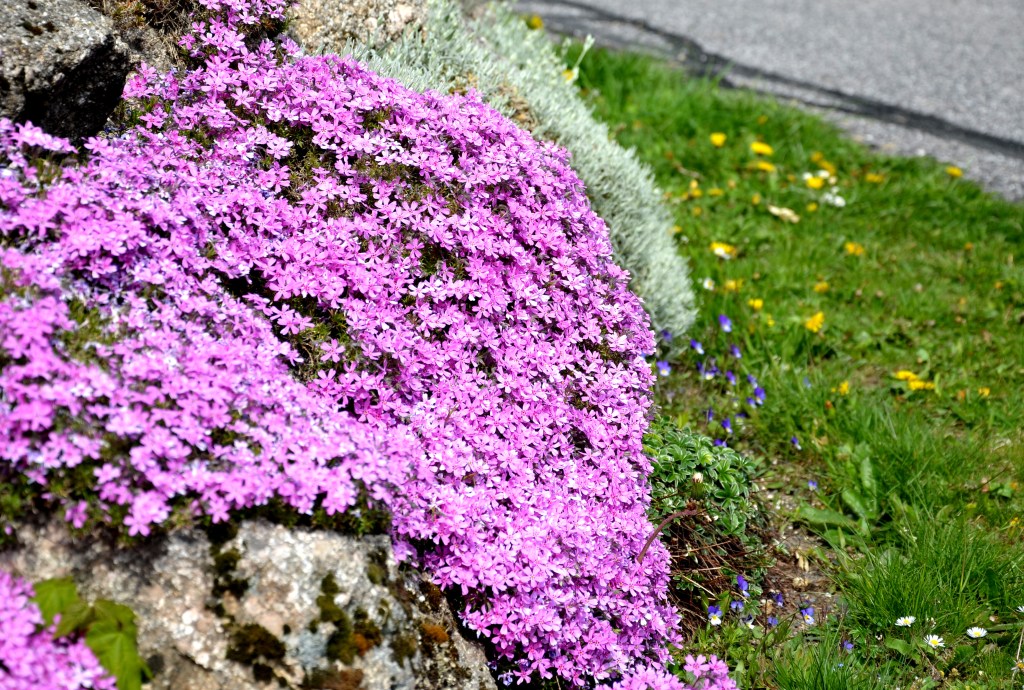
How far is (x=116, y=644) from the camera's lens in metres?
2.23

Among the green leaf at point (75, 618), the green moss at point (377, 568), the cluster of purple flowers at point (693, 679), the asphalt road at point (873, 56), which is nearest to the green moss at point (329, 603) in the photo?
the green moss at point (377, 568)

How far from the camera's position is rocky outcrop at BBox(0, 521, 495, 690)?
7.71 feet

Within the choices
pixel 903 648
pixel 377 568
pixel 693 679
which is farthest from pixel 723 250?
pixel 377 568

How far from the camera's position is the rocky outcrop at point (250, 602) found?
235 centimetres

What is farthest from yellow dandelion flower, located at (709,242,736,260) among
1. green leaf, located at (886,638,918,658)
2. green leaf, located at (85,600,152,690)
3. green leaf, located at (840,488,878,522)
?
green leaf, located at (85,600,152,690)

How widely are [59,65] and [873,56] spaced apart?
35.9ft

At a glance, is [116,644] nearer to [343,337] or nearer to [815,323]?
[343,337]

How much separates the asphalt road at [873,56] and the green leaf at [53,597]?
8.64m

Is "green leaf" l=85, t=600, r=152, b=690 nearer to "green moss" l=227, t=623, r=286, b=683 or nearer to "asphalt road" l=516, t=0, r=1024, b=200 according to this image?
"green moss" l=227, t=623, r=286, b=683

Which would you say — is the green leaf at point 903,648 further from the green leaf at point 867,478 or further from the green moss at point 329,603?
the green moss at point 329,603

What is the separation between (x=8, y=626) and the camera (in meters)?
2.16

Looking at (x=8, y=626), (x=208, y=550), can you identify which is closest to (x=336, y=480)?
(x=208, y=550)

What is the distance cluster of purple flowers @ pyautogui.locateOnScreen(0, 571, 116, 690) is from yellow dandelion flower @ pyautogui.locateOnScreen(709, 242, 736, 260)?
5.32 metres

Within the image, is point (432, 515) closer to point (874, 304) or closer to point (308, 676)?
point (308, 676)
